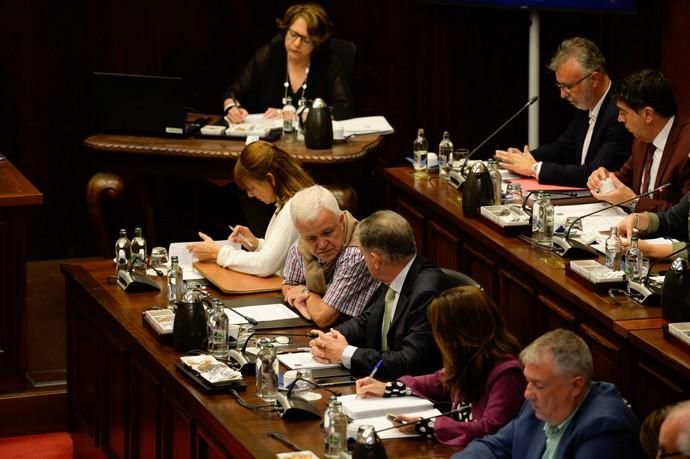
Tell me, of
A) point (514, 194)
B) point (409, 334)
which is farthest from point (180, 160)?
point (409, 334)

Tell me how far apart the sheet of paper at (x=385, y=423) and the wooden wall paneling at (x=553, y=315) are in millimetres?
966

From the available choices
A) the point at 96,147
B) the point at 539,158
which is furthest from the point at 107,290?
the point at 539,158

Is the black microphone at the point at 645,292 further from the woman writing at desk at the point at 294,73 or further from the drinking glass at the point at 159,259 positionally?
the woman writing at desk at the point at 294,73

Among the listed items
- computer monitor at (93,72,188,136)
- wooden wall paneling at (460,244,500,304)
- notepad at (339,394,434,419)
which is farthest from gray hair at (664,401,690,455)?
computer monitor at (93,72,188,136)

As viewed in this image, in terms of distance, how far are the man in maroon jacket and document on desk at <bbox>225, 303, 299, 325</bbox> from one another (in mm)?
1518

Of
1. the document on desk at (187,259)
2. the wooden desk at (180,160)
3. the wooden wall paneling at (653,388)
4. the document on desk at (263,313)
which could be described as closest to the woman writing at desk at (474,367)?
the wooden wall paneling at (653,388)

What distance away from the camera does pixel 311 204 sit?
15.4 ft

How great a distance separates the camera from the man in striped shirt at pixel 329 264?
4.70 m

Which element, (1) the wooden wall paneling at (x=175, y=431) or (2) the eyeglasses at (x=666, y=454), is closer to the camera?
(2) the eyeglasses at (x=666, y=454)

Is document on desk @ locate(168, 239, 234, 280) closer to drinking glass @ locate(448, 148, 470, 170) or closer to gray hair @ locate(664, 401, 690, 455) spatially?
drinking glass @ locate(448, 148, 470, 170)

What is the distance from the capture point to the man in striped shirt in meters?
4.70

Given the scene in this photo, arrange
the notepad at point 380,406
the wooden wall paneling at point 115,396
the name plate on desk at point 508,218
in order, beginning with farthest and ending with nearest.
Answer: the name plate on desk at point 508,218
the wooden wall paneling at point 115,396
the notepad at point 380,406

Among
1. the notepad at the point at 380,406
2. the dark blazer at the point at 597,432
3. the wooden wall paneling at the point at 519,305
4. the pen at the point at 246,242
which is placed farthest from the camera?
the pen at the point at 246,242

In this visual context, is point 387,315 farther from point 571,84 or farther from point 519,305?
point 571,84
